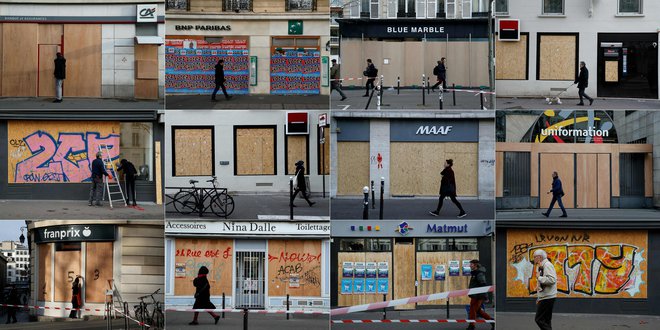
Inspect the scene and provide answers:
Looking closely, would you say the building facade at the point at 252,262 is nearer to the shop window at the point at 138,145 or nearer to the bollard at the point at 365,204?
the bollard at the point at 365,204

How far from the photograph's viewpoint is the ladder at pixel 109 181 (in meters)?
15.9

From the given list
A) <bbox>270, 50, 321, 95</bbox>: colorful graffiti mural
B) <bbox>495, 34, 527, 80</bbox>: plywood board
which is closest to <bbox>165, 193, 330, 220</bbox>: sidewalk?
<bbox>270, 50, 321, 95</bbox>: colorful graffiti mural

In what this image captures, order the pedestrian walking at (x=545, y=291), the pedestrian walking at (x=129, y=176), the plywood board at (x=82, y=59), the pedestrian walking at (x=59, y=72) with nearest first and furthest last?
the pedestrian walking at (x=545, y=291)
the pedestrian walking at (x=129, y=176)
the pedestrian walking at (x=59, y=72)
the plywood board at (x=82, y=59)

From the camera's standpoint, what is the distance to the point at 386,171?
514 inches

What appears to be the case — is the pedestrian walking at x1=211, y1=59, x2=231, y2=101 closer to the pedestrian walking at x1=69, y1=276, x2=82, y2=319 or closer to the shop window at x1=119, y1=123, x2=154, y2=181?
the shop window at x1=119, y1=123, x2=154, y2=181

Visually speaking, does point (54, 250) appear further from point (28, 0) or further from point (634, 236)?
point (634, 236)

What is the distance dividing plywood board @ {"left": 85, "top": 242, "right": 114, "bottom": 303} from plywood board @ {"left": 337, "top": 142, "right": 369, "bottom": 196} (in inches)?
227

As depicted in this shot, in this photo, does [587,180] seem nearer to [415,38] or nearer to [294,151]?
[415,38]

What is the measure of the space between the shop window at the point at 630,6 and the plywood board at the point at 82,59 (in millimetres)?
11613

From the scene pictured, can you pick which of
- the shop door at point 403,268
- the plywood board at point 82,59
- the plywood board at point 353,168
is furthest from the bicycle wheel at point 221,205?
the plywood board at point 82,59

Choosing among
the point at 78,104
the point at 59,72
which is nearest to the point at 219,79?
the point at 78,104

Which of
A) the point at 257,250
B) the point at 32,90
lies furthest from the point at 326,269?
the point at 32,90

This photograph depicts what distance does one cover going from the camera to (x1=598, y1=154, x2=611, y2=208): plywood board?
14477 mm

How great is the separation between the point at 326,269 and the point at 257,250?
1384 mm
